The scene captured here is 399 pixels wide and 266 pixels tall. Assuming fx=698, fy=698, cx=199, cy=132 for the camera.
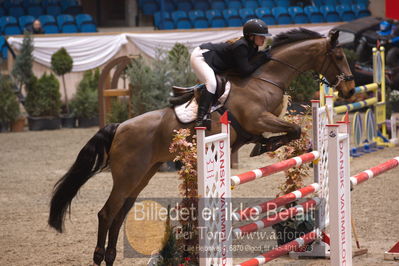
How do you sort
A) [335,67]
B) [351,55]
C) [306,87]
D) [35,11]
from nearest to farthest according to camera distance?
1. [335,67]
2. [306,87]
3. [351,55]
4. [35,11]

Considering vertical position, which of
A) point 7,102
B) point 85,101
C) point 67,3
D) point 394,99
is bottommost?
point 394,99

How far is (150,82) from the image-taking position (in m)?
9.73

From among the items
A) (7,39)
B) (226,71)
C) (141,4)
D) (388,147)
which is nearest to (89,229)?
(226,71)

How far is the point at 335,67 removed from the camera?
5484 mm

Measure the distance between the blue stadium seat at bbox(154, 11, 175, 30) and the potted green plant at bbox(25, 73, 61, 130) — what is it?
4761 mm

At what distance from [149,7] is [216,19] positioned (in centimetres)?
216

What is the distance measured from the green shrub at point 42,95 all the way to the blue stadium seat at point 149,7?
6197 mm

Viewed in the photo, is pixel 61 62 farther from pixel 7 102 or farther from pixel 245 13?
pixel 245 13

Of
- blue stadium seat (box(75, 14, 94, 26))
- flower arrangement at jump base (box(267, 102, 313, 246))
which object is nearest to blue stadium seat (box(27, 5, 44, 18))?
blue stadium seat (box(75, 14, 94, 26))

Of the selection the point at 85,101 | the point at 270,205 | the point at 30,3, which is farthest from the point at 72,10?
the point at 270,205

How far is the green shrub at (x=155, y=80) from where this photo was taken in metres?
9.64

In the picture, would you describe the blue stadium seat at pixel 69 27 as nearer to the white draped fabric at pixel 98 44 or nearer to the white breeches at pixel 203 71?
the white draped fabric at pixel 98 44

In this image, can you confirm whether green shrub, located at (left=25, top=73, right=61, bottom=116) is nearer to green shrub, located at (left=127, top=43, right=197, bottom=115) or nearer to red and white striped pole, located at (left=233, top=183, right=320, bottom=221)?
green shrub, located at (left=127, top=43, right=197, bottom=115)

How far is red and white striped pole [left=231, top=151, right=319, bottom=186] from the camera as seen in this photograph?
3.79m
